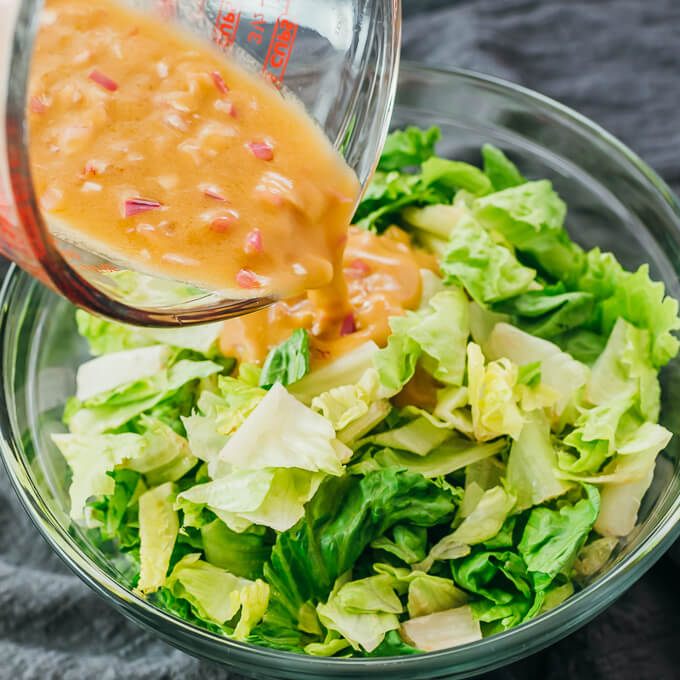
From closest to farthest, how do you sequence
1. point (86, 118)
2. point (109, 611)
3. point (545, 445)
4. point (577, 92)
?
point (86, 118) < point (545, 445) < point (109, 611) < point (577, 92)

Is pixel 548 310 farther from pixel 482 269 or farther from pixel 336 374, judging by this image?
pixel 336 374

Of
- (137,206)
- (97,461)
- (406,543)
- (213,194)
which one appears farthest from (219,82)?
(406,543)

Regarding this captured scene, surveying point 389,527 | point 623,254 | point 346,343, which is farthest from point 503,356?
point 623,254

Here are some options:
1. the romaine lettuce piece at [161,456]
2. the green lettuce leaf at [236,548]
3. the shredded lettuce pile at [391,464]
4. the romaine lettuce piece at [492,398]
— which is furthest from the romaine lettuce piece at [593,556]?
the romaine lettuce piece at [161,456]

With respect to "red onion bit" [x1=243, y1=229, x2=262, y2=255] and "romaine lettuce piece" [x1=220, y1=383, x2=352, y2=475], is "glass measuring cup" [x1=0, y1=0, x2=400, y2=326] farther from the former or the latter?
"romaine lettuce piece" [x1=220, y1=383, x2=352, y2=475]

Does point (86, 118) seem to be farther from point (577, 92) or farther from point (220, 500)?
point (577, 92)

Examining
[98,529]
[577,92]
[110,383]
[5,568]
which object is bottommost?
[5,568]

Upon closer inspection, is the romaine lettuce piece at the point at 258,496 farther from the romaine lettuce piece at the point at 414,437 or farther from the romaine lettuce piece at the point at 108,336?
the romaine lettuce piece at the point at 108,336
